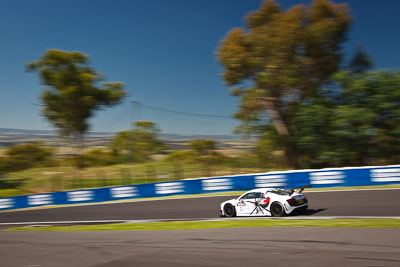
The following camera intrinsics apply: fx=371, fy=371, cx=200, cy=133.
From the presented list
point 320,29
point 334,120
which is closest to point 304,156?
point 334,120

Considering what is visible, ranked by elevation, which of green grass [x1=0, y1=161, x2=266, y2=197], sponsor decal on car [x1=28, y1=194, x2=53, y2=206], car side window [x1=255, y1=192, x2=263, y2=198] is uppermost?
green grass [x1=0, y1=161, x2=266, y2=197]

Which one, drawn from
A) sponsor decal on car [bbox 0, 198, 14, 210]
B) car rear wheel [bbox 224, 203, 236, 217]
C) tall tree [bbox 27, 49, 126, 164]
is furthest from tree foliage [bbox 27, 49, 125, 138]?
car rear wheel [bbox 224, 203, 236, 217]

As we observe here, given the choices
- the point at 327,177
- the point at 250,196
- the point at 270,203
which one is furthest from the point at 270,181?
the point at 270,203

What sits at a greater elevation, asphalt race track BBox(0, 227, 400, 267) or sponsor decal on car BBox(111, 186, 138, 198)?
sponsor decal on car BBox(111, 186, 138, 198)

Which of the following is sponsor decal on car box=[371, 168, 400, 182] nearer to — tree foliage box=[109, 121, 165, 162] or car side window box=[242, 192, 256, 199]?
car side window box=[242, 192, 256, 199]

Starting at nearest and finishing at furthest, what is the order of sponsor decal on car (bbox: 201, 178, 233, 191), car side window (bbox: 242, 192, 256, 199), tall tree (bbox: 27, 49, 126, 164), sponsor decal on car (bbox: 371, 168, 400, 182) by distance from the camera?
1. car side window (bbox: 242, 192, 256, 199)
2. sponsor decal on car (bbox: 371, 168, 400, 182)
3. sponsor decal on car (bbox: 201, 178, 233, 191)
4. tall tree (bbox: 27, 49, 126, 164)

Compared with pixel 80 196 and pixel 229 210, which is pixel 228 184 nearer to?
pixel 229 210

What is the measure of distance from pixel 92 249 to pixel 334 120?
78.4 ft

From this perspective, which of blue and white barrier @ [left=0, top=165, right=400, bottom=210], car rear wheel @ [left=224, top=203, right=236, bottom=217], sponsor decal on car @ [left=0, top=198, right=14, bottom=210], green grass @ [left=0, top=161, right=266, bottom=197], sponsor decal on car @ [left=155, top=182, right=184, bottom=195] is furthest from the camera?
green grass @ [left=0, top=161, right=266, bottom=197]

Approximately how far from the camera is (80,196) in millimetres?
26859

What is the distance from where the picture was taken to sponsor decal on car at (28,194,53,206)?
27.8 meters

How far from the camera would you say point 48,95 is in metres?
48.8

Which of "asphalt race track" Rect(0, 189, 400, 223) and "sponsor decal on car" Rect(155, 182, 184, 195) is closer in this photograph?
"asphalt race track" Rect(0, 189, 400, 223)

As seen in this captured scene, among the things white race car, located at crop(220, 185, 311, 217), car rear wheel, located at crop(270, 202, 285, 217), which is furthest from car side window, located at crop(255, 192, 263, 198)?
car rear wheel, located at crop(270, 202, 285, 217)
